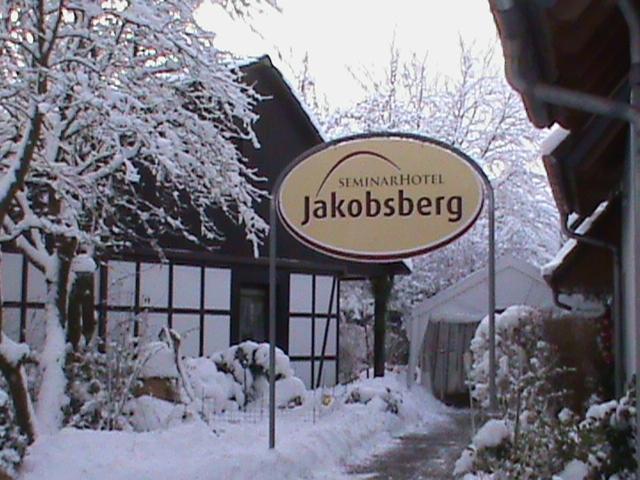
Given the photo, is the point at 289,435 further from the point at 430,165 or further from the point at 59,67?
the point at 59,67

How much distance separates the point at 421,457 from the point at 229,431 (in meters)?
2.58

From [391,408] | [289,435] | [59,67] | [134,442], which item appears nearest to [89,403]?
[134,442]

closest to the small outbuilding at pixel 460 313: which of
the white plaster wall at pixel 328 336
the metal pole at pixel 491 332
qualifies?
the white plaster wall at pixel 328 336

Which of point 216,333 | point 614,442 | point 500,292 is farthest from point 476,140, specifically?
point 614,442

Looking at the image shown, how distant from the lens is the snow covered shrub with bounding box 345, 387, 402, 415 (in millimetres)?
16484

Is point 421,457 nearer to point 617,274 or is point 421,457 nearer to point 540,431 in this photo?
point 617,274

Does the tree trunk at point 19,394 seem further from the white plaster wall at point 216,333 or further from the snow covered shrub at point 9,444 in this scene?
the white plaster wall at point 216,333

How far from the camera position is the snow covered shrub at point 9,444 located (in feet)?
27.3

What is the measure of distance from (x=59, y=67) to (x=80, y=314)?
2880 mm

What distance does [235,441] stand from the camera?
36.3ft

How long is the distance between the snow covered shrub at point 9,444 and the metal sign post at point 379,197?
2877 mm

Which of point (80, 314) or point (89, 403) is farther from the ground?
point (80, 314)

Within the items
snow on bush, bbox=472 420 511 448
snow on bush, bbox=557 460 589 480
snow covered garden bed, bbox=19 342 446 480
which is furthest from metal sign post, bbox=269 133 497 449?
snow on bush, bbox=557 460 589 480

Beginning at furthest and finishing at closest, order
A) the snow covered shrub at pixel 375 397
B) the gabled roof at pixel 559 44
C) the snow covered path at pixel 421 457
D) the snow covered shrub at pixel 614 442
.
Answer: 1. the snow covered shrub at pixel 375 397
2. the snow covered path at pixel 421 457
3. the snow covered shrub at pixel 614 442
4. the gabled roof at pixel 559 44
